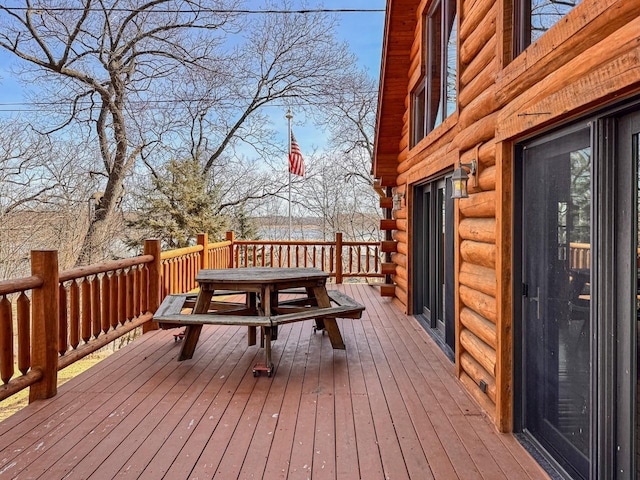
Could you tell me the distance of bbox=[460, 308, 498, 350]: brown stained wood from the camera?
110 inches

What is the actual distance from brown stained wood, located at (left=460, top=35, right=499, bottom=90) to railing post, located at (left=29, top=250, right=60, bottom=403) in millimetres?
3337

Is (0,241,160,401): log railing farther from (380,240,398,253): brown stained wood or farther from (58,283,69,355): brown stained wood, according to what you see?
(380,240,398,253): brown stained wood

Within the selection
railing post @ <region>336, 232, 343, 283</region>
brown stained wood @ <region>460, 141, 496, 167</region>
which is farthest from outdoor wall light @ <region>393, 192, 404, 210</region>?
brown stained wood @ <region>460, 141, 496, 167</region>

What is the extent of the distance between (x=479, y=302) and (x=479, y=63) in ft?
5.56

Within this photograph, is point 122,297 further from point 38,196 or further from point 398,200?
point 38,196

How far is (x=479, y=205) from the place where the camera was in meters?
3.07

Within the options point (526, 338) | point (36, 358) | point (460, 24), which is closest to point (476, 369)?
point (526, 338)

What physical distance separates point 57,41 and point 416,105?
1037cm

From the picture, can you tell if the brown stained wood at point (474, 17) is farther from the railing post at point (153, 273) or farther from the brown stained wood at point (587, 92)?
the railing post at point (153, 273)

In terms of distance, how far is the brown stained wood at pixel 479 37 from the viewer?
9.30 feet

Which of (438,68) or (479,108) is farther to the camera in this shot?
(438,68)

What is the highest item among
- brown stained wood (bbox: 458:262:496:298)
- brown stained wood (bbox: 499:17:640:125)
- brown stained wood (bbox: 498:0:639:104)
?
brown stained wood (bbox: 498:0:639:104)

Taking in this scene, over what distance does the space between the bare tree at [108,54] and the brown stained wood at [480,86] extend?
389 inches

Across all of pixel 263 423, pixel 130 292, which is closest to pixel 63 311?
pixel 130 292
